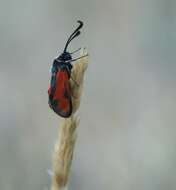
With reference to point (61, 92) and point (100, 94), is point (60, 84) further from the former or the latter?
point (100, 94)

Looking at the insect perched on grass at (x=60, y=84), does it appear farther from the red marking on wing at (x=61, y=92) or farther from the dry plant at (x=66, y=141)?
the dry plant at (x=66, y=141)

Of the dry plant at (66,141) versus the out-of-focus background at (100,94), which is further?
the out-of-focus background at (100,94)

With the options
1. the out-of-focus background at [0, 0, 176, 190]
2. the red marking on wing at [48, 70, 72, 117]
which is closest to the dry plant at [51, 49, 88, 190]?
the red marking on wing at [48, 70, 72, 117]

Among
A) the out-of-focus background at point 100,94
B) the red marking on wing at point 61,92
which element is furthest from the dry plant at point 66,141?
the out-of-focus background at point 100,94

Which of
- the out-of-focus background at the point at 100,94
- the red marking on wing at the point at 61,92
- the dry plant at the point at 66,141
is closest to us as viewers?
the dry plant at the point at 66,141

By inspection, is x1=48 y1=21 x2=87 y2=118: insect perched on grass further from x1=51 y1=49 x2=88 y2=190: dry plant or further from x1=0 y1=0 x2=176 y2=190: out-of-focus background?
x1=0 y1=0 x2=176 y2=190: out-of-focus background

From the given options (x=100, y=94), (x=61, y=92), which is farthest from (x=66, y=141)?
(x=100, y=94)
